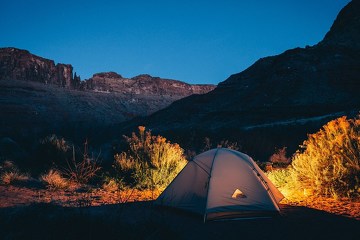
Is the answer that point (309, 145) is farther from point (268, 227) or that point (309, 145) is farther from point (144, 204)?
point (144, 204)

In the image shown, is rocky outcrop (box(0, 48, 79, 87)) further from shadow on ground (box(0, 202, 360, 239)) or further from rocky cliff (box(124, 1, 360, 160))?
shadow on ground (box(0, 202, 360, 239))

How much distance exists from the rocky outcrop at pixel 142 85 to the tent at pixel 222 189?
312ft

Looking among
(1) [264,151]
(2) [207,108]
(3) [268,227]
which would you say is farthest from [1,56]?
(3) [268,227]

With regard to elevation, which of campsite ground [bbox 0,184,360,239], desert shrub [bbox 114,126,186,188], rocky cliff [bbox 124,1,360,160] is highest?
rocky cliff [bbox 124,1,360,160]

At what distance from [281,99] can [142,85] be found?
7717 cm

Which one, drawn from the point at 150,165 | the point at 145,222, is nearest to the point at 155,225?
the point at 145,222

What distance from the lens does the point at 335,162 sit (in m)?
7.40

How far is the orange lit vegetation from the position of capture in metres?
7.34

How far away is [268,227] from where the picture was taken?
588 cm

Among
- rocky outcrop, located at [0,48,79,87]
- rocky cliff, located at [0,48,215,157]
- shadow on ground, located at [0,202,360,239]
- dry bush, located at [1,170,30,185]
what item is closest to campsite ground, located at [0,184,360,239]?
shadow on ground, located at [0,202,360,239]

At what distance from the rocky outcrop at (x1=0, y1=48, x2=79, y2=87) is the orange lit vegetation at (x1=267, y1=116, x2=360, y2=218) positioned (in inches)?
3087

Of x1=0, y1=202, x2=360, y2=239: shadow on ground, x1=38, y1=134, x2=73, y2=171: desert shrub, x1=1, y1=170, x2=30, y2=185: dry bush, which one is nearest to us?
x1=0, y1=202, x2=360, y2=239: shadow on ground

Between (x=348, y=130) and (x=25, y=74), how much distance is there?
8726 centimetres

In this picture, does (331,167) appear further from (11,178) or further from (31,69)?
(31,69)
